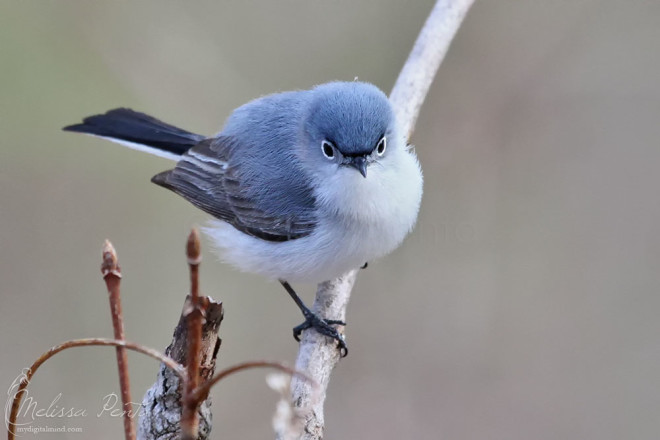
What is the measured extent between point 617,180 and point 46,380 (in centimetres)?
364

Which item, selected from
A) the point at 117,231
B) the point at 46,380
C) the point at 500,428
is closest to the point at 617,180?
the point at 500,428

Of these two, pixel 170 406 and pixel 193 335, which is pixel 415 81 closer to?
pixel 170 406

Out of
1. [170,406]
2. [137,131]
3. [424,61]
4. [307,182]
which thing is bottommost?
[170,406]

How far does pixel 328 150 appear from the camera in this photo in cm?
268

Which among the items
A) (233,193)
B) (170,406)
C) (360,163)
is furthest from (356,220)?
(170,406)

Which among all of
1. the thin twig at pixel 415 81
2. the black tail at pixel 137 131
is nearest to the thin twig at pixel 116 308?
the thin twig at pixel 415 81

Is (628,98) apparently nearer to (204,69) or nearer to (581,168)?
(581,168)

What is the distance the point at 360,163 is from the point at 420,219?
188 cm

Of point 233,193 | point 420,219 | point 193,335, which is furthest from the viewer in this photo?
point 420,219

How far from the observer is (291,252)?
2812 millimetres

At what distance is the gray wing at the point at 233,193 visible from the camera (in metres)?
2.83

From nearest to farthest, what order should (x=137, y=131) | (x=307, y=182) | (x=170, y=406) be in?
(x=170, y=406), (x=307, y=182), (x=137, y=131)

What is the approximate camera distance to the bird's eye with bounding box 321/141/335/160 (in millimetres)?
2656

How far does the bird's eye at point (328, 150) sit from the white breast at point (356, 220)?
0.07m
